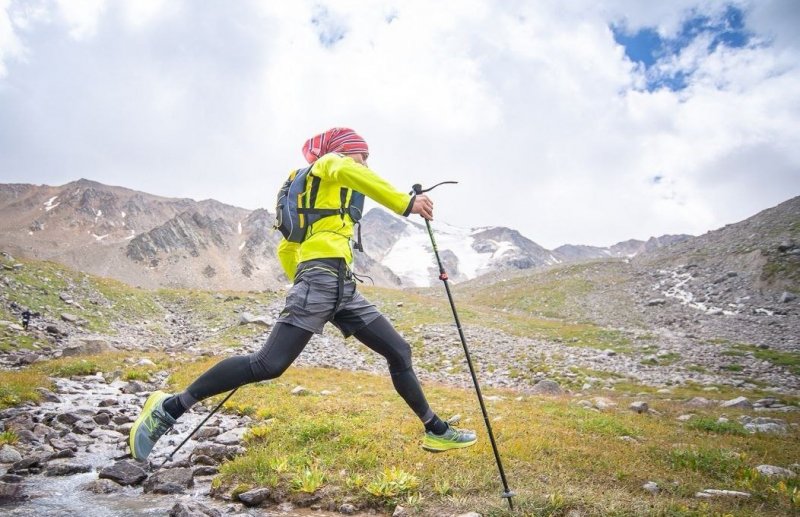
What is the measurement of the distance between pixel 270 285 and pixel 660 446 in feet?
514

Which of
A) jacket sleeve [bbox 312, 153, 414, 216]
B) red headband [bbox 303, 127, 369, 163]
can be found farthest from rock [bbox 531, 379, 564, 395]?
jacket sleeve [bbox 312, 153, 414, 216]

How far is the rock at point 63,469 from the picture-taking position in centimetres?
519

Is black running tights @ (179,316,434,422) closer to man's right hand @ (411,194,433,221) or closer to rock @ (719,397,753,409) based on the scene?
man's right hand @ (411,194,433,221)

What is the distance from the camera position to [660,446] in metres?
7.60

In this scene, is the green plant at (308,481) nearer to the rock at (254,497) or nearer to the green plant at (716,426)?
the rock at (254,497)

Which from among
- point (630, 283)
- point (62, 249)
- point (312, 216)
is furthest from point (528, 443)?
point (62, 249)

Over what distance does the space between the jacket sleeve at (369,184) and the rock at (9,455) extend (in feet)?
18.0

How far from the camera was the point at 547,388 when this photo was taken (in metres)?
15.9

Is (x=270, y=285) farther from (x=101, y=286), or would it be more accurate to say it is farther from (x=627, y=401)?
(x=627, y=401)

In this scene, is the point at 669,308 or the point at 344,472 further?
the point at 669,308

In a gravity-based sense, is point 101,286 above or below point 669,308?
above

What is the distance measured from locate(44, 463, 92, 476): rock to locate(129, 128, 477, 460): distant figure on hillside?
4.28 feet

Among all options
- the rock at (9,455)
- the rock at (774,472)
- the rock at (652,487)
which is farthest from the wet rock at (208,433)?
the rock at (774,472)

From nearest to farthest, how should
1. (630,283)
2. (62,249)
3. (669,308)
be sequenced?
(669,308)
(630,283)
(62,249)
